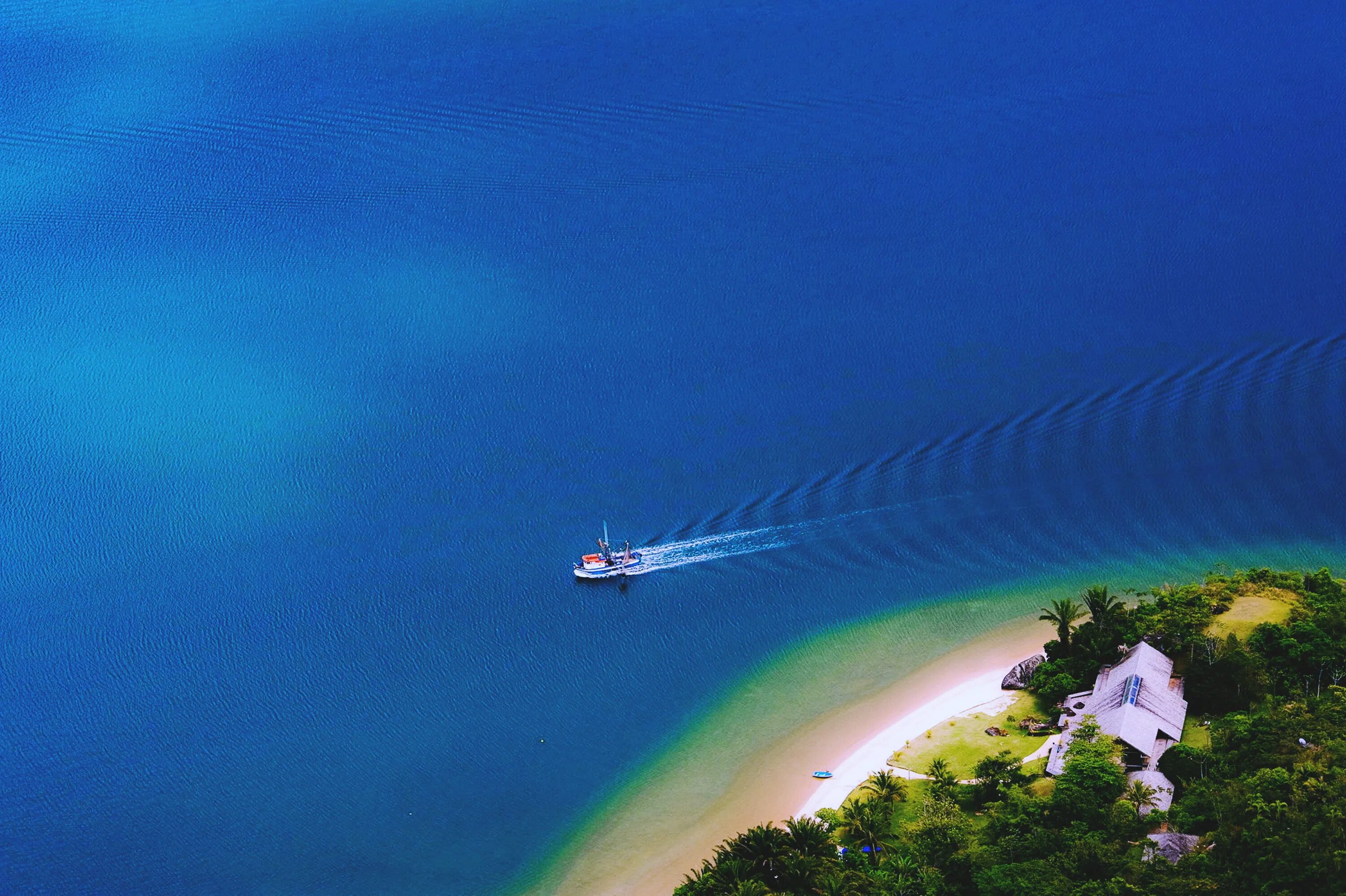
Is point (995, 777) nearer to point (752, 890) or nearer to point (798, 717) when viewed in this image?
point (798, 717)

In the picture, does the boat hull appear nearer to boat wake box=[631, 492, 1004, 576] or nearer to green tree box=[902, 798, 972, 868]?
boat wake box=[631, 492, 1004, 576]

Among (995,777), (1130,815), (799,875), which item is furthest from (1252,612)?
(799,875)

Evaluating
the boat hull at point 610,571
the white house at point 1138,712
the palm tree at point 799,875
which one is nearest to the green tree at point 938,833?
the palm tree at point 799,875

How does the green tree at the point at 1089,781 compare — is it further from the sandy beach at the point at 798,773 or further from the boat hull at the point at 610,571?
the boat hull at the point at 610,571

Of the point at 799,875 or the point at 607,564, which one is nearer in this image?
the point at 799,875

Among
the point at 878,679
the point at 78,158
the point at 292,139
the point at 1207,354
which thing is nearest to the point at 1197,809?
the point at 878,679

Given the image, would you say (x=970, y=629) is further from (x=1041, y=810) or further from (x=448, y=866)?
(x=448, y=866)
